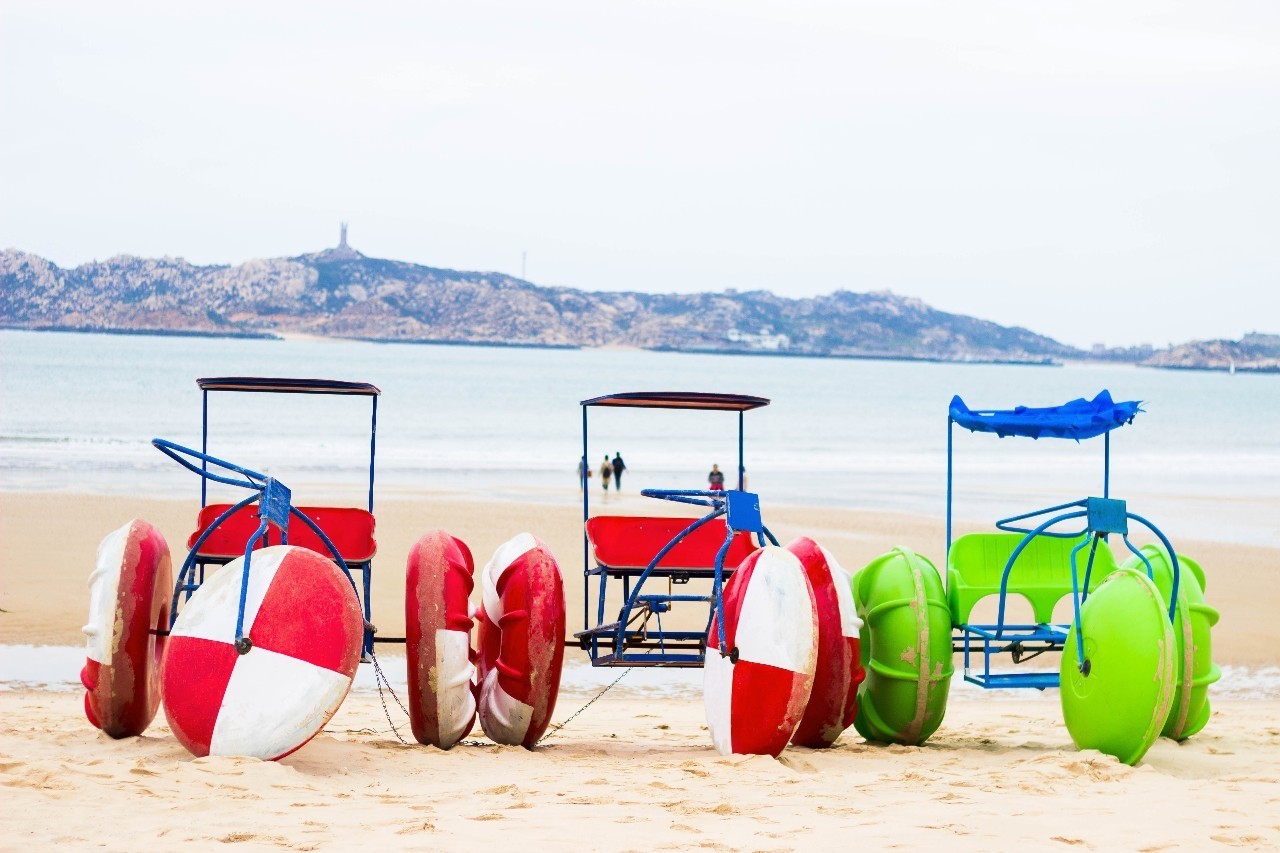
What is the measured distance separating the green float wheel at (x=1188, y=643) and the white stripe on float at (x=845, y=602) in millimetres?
1586

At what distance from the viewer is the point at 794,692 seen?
712 cm

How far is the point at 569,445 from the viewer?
52.4 metres

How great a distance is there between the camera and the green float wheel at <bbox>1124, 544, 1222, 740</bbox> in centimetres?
758

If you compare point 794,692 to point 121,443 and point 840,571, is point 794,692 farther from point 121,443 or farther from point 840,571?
point 121,443

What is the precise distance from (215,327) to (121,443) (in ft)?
485

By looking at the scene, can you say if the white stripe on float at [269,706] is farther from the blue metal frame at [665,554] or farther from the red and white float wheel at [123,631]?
the blue metal frame at [665,554]

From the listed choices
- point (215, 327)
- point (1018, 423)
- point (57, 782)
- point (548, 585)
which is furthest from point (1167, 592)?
point (215, 327)

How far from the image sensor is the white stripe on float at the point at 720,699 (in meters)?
7.29

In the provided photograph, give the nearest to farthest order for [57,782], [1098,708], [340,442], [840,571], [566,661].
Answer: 1. [57,782]
2. [1098,708]
3. [840,571]
4. [566,661]
5. [340,442]

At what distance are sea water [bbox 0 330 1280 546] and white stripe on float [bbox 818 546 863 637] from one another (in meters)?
18.1

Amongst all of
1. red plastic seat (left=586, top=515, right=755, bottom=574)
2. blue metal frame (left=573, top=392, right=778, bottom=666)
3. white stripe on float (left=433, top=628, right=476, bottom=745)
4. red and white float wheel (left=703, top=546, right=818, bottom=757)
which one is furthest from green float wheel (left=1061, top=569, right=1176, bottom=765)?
white stripe on float (left=433, top=628, right=476, bottom=745)

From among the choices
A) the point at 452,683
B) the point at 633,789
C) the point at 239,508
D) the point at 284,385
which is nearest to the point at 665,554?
the point at 452,683

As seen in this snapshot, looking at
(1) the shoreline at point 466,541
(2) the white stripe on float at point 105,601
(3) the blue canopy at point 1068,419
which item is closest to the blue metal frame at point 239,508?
(2) the white stripe on float at point 105,601

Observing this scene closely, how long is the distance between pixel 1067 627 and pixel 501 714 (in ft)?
11.1
